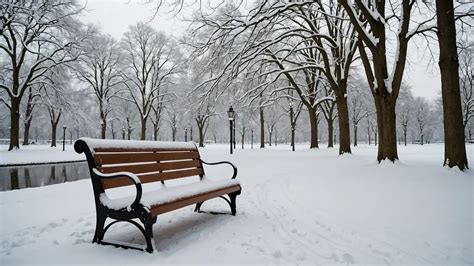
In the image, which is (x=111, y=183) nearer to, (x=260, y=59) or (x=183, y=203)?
(x=183, y=203)

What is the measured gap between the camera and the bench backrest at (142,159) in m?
3.18

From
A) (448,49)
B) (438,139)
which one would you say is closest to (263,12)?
(448,49)

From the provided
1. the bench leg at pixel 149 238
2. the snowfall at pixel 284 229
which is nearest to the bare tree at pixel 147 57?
the snowfall at pixel 284 229

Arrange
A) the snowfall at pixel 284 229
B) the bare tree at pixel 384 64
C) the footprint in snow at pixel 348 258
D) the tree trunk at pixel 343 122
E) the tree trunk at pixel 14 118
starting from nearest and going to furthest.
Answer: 1. the footprint in snow at pixel 348 258
2. the snowfall at pixel 284 229
3. the bare tree at pixel 384 64
4. the tree trunk at pixel 343 122
5. the tree trunk at pixel 14 118

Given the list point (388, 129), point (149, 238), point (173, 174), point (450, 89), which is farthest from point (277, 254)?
point (388, 129)

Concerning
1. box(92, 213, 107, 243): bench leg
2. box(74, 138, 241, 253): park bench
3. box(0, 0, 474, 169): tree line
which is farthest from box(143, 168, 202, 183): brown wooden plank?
box(0, 0, 474, 169): tree line

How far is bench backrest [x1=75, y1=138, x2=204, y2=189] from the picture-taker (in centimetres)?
318

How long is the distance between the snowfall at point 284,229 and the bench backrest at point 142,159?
71 cm

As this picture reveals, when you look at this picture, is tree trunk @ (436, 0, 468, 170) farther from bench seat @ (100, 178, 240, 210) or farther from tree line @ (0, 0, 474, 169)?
bench seat @ (100, 178, 240, 210)

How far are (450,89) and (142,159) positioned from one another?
7547 mm

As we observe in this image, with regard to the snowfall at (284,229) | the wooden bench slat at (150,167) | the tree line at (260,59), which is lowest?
the snowfall at (284,229)

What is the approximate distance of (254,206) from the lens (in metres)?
5.23

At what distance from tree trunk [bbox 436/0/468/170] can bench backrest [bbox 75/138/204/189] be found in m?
6.33

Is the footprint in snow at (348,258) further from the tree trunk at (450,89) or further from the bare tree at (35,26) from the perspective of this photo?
the bare tree at (35,26)
